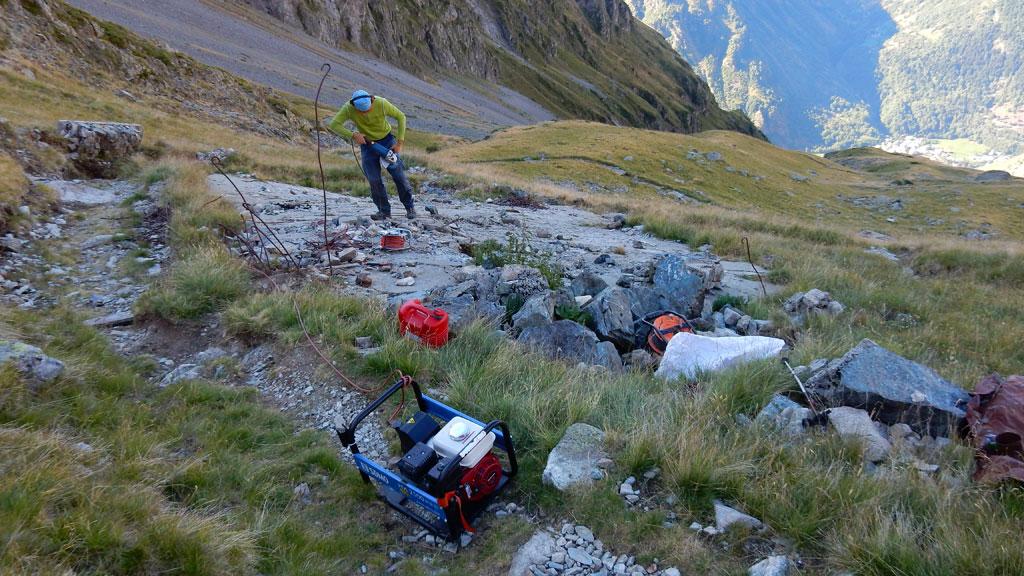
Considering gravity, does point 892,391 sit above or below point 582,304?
above

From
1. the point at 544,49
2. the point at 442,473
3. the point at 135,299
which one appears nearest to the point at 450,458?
the point at 442,473

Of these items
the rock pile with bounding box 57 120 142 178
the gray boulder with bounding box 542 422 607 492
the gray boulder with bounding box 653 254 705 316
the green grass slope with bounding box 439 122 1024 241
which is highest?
the green grass slope with bounding box 439 122 1024 241

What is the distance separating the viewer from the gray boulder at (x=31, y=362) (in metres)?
3.83

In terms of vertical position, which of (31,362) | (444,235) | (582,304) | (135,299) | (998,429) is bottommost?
(135,299)

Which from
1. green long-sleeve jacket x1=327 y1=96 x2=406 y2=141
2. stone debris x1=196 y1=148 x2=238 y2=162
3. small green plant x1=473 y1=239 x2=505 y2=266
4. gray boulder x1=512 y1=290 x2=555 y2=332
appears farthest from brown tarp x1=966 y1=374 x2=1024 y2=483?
stone debris x1=196 y1=148 x2=238 y2=162

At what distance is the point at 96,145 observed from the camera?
13711mm

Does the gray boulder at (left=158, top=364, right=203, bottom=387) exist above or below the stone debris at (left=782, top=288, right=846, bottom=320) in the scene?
below

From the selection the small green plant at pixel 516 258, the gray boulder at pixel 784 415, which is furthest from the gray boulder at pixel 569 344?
the gray boulder at pixel 784 415

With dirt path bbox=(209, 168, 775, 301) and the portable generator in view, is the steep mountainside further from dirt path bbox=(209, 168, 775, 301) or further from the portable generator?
the portable generator

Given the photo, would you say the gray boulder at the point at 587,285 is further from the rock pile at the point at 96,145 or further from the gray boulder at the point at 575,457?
the rock pile at the point at 96,145

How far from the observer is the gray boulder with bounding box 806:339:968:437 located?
4.11 m

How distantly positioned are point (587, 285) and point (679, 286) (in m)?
1.46

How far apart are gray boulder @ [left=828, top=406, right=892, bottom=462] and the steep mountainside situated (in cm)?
9276

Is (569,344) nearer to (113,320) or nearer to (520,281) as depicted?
(520,281)
